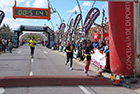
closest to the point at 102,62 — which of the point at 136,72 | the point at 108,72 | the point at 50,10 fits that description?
the point at 108,72

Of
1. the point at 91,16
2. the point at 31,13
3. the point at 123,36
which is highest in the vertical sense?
the point at 31,13

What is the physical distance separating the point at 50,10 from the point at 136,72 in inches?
866

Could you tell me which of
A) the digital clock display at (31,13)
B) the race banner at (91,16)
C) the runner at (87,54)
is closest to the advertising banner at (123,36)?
the runner at (87,54)

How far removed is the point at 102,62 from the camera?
10.6m

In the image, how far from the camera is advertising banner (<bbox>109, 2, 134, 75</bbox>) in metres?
7.65

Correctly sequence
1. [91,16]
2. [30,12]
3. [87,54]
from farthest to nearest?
[30,12] < [91,16] < [87,54]

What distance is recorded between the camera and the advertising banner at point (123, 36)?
25.1 ft

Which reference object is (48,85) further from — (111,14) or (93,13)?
(93,13)

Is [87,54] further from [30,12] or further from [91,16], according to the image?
[30,12]

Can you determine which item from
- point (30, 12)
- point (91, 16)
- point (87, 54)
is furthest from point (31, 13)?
point (87, 54)

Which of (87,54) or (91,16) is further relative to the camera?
(91,16)

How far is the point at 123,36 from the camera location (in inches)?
302

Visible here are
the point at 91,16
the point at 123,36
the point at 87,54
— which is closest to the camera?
the point at 123,36

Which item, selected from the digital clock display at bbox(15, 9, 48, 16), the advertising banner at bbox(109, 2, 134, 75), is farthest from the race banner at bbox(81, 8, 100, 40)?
the digital clock display at bbox(15, 9, 48, 16)
